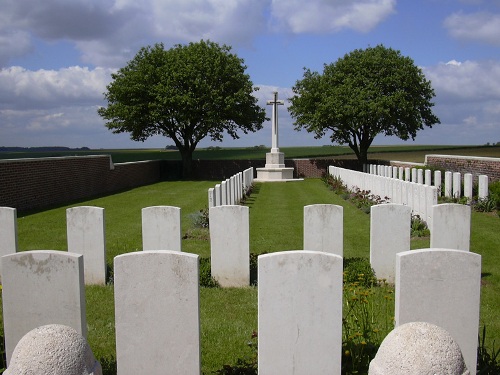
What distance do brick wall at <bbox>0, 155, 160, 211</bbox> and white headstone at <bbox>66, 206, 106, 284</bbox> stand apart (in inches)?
351

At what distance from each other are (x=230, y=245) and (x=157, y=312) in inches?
126

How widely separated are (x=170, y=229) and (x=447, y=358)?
15.7ft

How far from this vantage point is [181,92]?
3116cm

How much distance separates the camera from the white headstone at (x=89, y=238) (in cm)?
682

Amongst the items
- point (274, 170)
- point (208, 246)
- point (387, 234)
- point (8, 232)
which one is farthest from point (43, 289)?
point (274, 170)

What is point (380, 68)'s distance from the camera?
32.9 metres

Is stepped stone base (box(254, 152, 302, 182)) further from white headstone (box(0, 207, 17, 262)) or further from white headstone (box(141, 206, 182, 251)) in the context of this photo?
white headstone (box(0, 207, 17, 262))

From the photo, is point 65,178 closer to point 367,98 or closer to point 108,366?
point 108,366

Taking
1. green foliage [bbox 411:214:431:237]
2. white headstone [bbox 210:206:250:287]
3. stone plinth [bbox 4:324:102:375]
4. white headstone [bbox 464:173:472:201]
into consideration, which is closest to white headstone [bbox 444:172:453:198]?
white headstone [bbox 464:173:472:201]

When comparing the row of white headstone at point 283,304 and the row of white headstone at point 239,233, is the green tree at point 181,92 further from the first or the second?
the row of white headstone at point 283,304

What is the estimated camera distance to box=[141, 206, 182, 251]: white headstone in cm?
688

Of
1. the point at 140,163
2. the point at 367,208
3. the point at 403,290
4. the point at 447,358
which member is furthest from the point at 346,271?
the point at 140,163

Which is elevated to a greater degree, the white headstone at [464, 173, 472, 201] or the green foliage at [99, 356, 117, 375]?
the white headstone at [464, 173, 472, 201]

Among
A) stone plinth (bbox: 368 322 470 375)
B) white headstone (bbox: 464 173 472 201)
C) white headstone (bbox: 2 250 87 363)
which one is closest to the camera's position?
stone plinth (bbox: 368 322 470 375)
